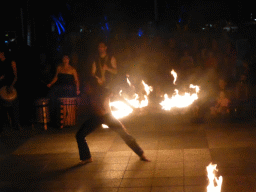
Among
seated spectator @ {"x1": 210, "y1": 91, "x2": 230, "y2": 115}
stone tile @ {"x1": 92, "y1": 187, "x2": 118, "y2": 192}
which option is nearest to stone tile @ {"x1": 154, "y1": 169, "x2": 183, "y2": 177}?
stone tile @ {"x1": 92, "y1": 187, "x2": 118, "y2": 192}

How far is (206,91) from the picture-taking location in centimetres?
1063

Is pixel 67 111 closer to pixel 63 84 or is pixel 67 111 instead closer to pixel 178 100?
pixel 63 84

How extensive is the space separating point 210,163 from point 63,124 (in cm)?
472

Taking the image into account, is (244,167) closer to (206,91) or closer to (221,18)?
(206,91)

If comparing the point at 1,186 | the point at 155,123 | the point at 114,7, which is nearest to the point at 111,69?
the point at 155,123

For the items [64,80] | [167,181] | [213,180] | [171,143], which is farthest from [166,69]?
[213,180]

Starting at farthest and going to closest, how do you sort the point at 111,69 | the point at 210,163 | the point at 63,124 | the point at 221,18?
the point at 221,18 → the point at 63,124 → the point at 111,69 → the point at 210,163

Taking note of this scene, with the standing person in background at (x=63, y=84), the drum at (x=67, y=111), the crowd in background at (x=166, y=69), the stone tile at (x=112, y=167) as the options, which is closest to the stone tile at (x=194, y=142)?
the stone tile at (x=112, y=167)

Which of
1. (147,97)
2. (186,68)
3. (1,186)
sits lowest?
(1,186)

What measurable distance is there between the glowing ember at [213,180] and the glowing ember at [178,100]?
4.35 meters

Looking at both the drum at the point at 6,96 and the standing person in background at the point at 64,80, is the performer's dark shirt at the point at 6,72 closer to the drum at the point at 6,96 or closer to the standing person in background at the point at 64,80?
the drum at the point at 6,96

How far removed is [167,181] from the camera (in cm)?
613

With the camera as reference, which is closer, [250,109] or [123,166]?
[123,166]

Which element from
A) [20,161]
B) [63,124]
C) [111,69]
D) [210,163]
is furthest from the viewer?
[63,124]
